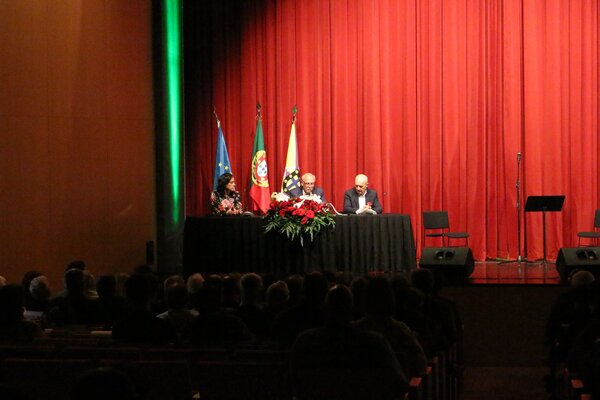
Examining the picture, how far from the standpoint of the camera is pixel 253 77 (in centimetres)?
1367

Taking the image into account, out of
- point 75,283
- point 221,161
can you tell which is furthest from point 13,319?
point 221,161

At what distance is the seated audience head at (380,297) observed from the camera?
14.6 ft

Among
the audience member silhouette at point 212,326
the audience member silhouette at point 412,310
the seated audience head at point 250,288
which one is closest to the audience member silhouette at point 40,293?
the seated audience head at point 250,288

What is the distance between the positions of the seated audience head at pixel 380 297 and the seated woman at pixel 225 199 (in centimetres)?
654

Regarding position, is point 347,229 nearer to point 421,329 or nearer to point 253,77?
point 253,77

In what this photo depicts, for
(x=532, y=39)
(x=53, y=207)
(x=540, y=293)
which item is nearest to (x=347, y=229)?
(x=540, y=293)

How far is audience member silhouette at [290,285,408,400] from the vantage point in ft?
11.9

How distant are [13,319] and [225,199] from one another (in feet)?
20.6

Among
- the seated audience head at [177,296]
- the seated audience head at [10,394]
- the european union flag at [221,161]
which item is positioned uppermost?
the european union flag at [221,161]

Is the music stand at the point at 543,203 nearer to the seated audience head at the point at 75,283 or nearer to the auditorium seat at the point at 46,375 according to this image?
the seated audience head at the point at 75,283

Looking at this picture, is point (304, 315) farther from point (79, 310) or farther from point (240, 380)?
point (79, 310)

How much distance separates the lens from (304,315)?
4.91m

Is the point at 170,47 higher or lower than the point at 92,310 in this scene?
higher

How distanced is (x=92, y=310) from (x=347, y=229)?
5071 millimetres
